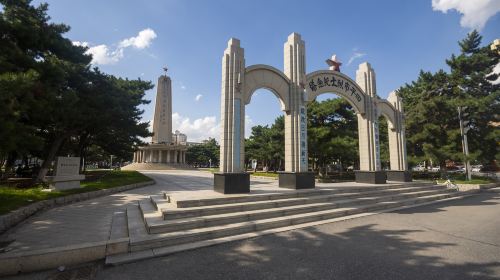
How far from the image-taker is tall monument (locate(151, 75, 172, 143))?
50.4 meters

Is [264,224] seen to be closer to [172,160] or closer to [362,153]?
[362,153]

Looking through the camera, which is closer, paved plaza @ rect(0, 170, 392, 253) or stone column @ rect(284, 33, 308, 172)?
paved plaza @ rect(0, 170, 392, 253)

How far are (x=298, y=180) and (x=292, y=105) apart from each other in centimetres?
366

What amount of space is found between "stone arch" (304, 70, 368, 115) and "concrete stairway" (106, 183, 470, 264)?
5354 mm

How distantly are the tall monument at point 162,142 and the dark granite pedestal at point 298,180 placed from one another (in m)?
41.5

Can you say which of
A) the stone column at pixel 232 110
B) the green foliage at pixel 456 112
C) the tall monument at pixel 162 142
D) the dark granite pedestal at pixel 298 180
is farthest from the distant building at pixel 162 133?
the dark granite pedestal at pixel 298 180

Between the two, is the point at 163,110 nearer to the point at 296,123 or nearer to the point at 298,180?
the point at 296,123

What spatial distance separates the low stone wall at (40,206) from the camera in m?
7.08

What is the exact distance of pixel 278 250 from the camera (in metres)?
5.64

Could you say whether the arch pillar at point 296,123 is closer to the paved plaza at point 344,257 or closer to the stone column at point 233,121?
the stone column at point 233,121

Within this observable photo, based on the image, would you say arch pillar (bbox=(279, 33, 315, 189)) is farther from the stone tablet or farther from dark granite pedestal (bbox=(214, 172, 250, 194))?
the stone tablet

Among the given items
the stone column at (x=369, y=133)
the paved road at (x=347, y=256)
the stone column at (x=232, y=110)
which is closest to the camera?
the paved road at (x=347, y=256)

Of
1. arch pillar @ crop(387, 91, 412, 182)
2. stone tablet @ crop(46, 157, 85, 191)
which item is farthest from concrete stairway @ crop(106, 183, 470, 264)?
stone tablet @ crop(46, 157, 85, 191)

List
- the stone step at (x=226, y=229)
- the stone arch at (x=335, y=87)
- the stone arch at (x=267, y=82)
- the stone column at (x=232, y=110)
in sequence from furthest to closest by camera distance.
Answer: the stone arch at (x=335, y=87) → the stone arch at (x=267, y=82) → the stone column at (x=232, y=110) → the stone step at (x=226, y=229)
